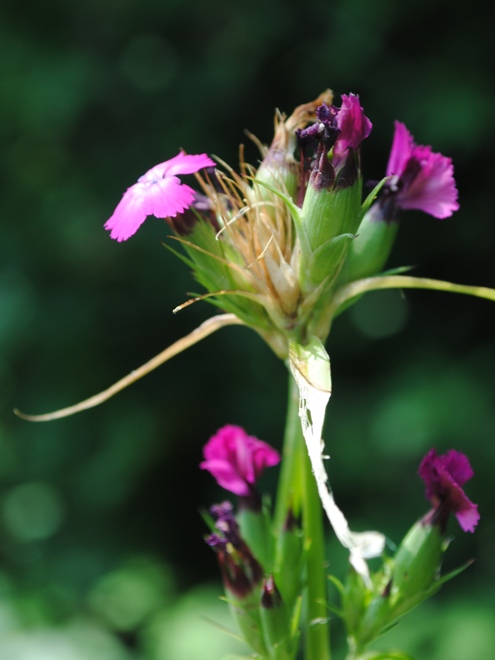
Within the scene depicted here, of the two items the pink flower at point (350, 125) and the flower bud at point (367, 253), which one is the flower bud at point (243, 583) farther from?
the pink flower at point (350, 125)

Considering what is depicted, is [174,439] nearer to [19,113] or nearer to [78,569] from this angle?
[78,569]

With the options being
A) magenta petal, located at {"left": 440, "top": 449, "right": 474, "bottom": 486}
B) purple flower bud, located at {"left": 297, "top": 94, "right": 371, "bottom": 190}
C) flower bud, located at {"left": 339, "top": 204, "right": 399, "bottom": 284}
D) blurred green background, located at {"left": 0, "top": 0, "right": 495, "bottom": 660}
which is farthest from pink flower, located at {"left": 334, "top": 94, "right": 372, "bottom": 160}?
blurred green background, located at {"left": 0, "top": 0, "right": 495, "bottom": 660}

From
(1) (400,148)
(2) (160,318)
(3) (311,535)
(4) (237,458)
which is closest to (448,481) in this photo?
(3) (311,535)

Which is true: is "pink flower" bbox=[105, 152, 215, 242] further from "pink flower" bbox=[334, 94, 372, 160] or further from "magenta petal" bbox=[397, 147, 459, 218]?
"magenta petal" bbox=[397, 147, 459, 218]

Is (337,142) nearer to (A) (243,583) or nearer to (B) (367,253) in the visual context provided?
(B) (367,253)

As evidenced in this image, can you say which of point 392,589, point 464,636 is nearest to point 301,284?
point 392,589
